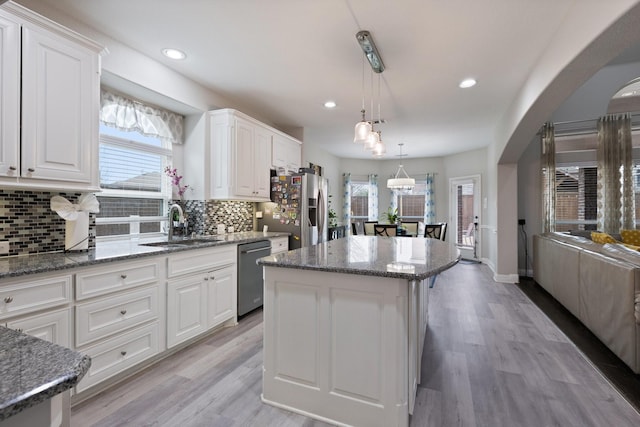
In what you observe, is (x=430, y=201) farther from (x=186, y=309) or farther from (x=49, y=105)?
(x=49, y=105)

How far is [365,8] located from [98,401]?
125 inches

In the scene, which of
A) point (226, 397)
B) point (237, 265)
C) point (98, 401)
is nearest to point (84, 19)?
point (237, 265)

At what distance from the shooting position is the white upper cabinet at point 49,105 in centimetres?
173

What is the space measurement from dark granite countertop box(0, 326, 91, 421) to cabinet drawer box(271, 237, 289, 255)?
9.68 ft

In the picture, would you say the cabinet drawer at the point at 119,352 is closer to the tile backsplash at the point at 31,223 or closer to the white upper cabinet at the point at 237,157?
the tile backsplash at the point at 31,223

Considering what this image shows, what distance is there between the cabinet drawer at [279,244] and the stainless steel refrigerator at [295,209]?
0.11m

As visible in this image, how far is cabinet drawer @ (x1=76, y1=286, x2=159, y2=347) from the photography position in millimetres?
1859

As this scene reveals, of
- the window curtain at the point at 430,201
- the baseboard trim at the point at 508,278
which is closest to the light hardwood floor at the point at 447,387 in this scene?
the baseboard trim at the point at 508,278

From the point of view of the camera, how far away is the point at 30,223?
82.0 inches

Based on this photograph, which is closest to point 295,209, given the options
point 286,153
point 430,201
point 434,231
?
point 286,153

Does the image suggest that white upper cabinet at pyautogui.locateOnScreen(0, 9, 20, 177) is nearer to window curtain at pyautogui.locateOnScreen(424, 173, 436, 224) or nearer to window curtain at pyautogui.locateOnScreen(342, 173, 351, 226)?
window curtain at pyautogui.locateOnScreen(342, 173, 351, 226)

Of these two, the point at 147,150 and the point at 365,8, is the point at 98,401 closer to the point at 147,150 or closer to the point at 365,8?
the point at 147,150

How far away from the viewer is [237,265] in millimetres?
3143

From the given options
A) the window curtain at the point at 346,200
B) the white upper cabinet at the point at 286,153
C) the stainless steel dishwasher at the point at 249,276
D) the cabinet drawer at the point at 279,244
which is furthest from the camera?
the window curtain at the point at 346,200
